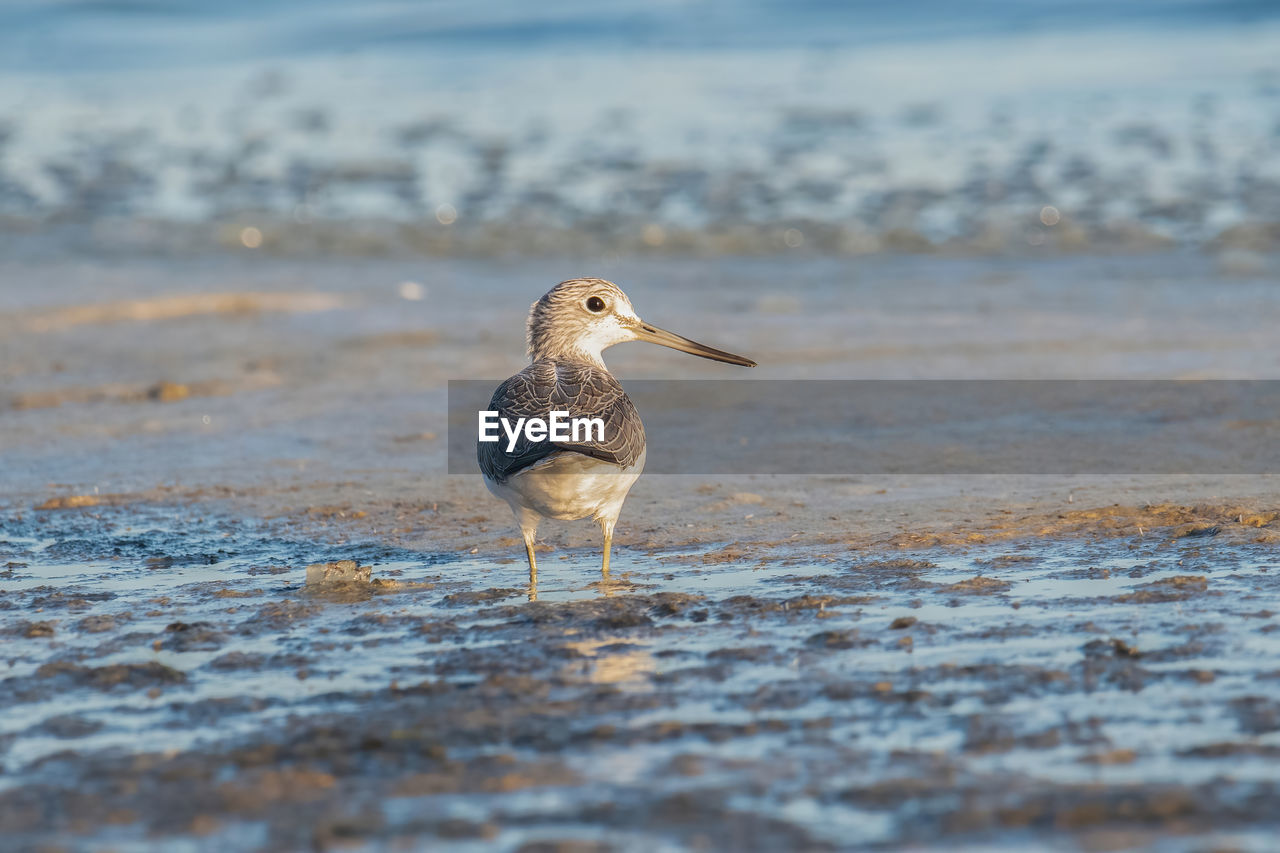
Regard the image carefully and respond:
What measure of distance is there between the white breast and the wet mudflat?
9.7 inches

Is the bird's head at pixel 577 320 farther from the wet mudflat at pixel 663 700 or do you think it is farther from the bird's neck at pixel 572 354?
the wet mudflat at pixel 663 700

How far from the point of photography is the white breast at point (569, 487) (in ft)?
17.1

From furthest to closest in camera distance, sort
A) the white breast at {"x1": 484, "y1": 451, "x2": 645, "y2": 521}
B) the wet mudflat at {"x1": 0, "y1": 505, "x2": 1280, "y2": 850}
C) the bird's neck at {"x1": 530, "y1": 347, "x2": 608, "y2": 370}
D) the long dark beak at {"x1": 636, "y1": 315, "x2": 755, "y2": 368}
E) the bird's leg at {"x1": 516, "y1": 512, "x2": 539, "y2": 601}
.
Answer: the long dark beak at {"x1": 636, "y1": 315, "x2": 755, "y2": 368}
the bird's neck at {"x1": 530, "y1": 347, "x2": 608, "y2": 370}
the bird's leg at {"x1": 516, "y1": 512, "x2": 539, "y2": 601}
the white breast at {"x1": 484, "y1": 451, "x2": 645, "y2": 521}
the wet mudflat at {"x1": 0, "y1": 505, "x2": 1280, "y2": 850}

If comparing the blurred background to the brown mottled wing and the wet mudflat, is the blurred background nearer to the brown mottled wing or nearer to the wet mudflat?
the brown mottled wing

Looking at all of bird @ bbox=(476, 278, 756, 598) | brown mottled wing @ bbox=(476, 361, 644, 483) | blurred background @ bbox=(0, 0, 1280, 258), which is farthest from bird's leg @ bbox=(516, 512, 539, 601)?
blurred background @ bbox=(0, 0, 1280, 258)

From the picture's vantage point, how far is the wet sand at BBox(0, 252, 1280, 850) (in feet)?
10.7

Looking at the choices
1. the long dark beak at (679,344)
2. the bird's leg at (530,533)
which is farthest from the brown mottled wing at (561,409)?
the long dark beak at (679,344)

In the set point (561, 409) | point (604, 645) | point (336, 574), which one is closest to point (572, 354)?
point (561, 409)

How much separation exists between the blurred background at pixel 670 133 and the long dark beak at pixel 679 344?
6662 millimetres

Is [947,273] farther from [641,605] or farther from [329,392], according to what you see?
[641,605]

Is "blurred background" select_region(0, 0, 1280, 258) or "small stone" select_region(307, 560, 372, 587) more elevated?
"blurred background" select_region(0, 0, 1280, 258)

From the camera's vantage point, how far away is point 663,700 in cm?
392

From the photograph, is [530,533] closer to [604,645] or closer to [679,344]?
[604,645]

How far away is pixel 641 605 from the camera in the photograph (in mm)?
4844
